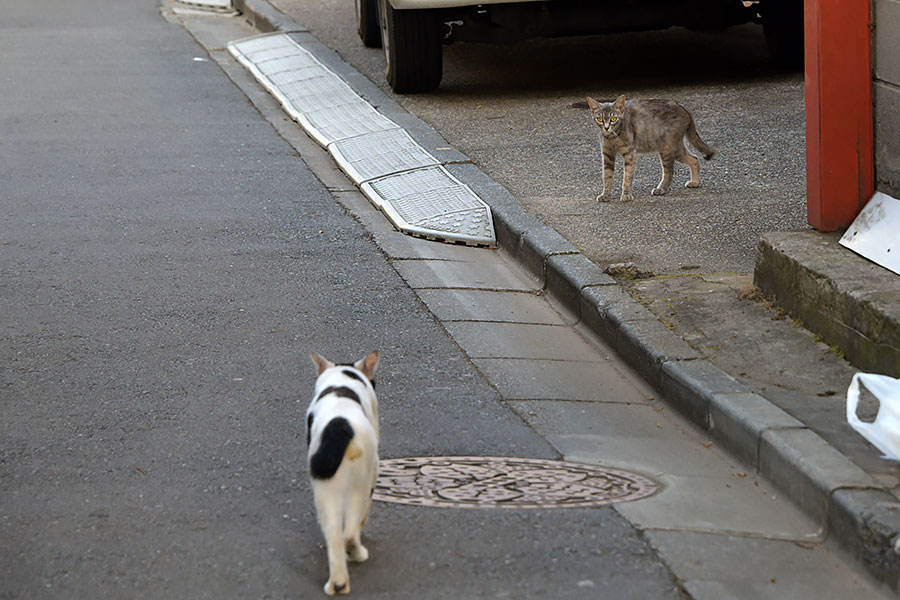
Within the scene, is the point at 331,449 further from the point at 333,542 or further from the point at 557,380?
the point at 557,380

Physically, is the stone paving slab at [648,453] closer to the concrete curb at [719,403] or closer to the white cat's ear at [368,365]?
the concrete curb at [719,403]

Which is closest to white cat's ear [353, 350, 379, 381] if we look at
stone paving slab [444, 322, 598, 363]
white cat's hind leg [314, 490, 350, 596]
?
white cat's hind leg [314, 490, 350, 596]

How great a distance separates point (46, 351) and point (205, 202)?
9.24 feet

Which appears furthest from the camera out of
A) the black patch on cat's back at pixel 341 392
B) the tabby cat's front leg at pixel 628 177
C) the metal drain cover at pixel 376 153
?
the tabby cat's front leg at pixel 628 177

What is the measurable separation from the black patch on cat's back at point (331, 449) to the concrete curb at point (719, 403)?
156 cm

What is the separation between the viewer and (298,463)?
484 centimetres

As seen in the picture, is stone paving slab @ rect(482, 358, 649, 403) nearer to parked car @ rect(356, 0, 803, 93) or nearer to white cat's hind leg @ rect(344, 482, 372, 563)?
white cat's hind leg @ rect(344, 482, 372, 563)

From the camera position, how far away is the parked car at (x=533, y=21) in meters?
11.1

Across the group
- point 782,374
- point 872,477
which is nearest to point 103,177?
point 782,374

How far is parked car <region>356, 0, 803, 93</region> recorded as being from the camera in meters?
11.1

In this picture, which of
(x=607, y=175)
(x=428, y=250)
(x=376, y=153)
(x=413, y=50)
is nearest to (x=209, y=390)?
(x=428, y=250)

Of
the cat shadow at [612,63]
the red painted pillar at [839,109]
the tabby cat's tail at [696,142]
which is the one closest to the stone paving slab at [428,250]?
the tabby cat's tail at [696,142]

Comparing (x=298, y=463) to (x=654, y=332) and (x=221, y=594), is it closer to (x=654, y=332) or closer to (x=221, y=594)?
(x=221, y=594)

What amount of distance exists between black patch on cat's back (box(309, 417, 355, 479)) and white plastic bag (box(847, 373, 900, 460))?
178 centimetres
